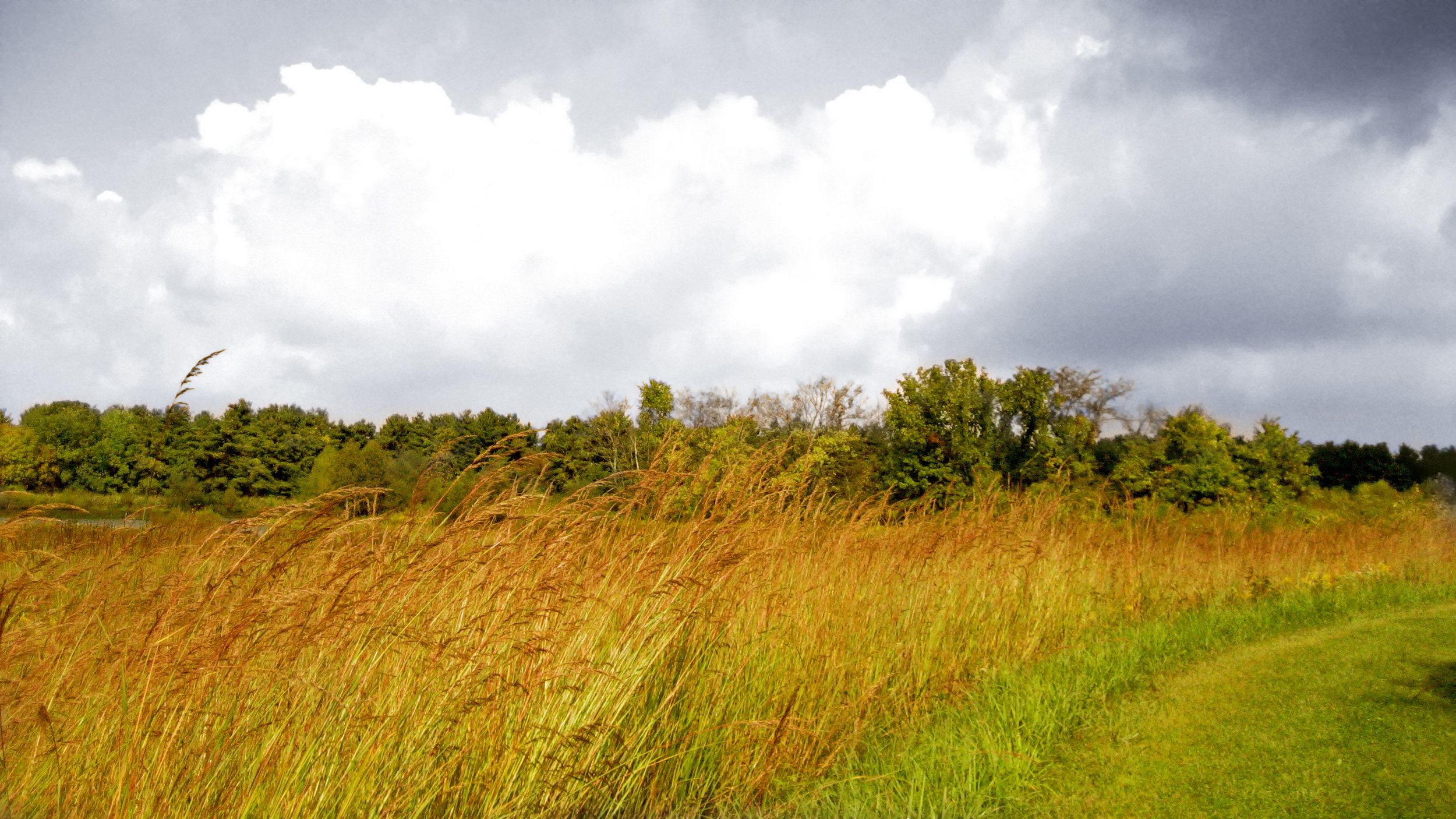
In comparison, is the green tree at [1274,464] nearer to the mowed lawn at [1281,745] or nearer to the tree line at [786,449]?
the tree line at [786,449]

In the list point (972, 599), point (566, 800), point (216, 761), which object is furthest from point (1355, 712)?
point (216, 761)

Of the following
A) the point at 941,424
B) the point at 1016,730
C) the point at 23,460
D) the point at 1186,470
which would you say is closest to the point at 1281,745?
the point at 1016,730

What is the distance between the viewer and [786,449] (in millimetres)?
4176

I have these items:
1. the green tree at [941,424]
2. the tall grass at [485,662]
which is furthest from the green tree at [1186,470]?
the tall grass at [485,662]

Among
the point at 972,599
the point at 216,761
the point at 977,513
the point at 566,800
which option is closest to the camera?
the point at 216,761

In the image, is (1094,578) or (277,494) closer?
(1094,578)

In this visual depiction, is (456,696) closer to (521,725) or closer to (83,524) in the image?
(521,725)

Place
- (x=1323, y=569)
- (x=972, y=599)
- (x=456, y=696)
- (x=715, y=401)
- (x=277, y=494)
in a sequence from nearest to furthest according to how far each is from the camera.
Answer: (x=456, y=696)
(x=972, y=599)
(x=1323, y=569)
(x=277, y=494)
(x=715, y=401)

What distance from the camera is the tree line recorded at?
21.2ft

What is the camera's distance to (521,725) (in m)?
2.48

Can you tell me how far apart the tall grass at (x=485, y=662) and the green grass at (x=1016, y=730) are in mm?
167

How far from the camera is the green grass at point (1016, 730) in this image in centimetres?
315

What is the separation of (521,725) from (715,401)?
96.3 feet

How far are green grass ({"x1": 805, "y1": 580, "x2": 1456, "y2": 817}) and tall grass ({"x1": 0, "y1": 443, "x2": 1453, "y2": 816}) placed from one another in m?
0.17
